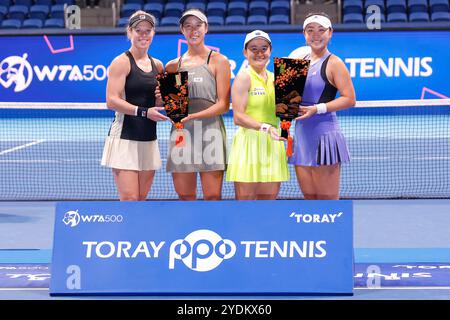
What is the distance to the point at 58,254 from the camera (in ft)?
21.6

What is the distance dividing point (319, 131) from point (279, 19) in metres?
14.3

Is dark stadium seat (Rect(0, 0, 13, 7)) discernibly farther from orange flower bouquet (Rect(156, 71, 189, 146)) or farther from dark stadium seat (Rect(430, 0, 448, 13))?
orange flower bouquet (Rect(156, 71, 189, 146))

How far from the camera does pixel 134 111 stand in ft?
22.6

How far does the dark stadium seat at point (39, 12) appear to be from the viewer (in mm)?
22016

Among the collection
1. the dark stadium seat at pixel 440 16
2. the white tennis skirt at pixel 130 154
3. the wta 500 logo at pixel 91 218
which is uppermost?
the dark stadium seat at pixel 440 16

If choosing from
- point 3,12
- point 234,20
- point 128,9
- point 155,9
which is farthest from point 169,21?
point 3,12

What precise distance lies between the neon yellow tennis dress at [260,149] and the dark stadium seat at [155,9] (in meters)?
15.0

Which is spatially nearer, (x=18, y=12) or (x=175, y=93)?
(x=175, y=93)

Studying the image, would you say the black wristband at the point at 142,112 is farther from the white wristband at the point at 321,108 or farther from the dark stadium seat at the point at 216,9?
the dark stadium seat at the point at 216,9

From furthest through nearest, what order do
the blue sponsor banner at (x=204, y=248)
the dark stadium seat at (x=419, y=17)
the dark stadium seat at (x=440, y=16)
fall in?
the dark stadium seat at (x=419, y=17), the dark stadium seat at (x=440, y=16), the blue sponsor banner at (x=204, y=248)

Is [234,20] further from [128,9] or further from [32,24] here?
[32,24]

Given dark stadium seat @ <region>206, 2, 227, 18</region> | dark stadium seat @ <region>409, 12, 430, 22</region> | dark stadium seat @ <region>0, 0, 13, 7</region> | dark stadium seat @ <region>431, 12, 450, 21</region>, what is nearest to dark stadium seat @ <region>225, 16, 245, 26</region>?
dark stadium seat @ <region>206, 2, 227, 18</region>

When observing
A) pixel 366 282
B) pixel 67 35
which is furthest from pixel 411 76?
pixel 366 282

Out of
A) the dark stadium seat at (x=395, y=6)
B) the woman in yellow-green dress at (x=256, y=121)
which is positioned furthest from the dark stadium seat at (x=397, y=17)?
the woman in yellow-green dress at (x=256, y=121)
